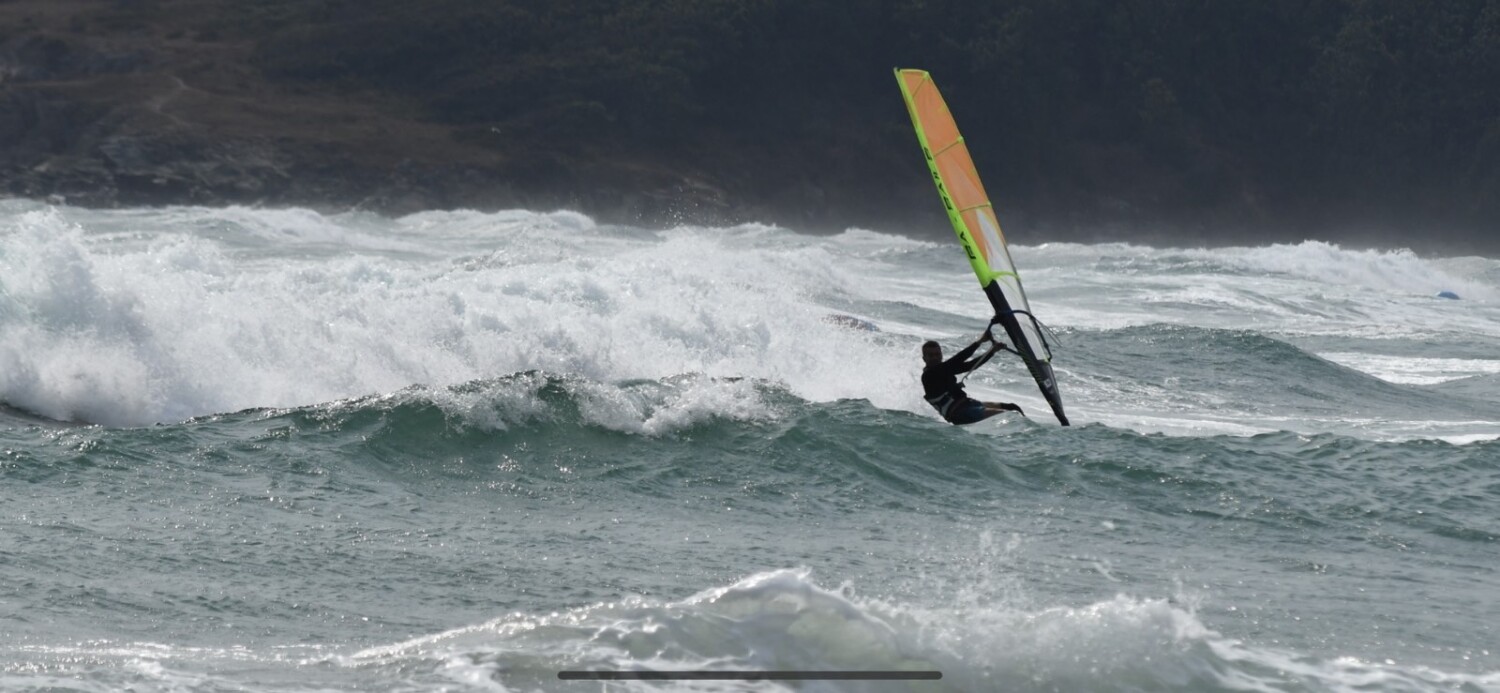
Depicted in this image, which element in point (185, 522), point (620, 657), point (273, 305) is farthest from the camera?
point (273, 305)

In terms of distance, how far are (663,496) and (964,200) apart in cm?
315

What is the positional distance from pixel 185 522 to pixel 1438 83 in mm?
63506

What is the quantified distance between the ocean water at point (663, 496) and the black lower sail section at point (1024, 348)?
39.8 inches

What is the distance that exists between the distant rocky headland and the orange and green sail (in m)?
38.8

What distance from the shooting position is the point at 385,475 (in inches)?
455

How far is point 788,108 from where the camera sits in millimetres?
59688

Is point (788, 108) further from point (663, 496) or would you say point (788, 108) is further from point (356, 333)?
point (663, 496)

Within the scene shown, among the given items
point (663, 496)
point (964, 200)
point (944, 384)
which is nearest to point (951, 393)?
point (944, 384)

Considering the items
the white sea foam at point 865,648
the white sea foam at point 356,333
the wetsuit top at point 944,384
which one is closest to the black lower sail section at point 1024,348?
the wetsuit top at point 944,384

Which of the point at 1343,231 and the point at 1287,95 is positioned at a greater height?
the point at 1287,95

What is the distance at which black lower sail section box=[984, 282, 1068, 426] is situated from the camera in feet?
28.0

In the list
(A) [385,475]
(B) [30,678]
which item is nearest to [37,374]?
(A) [385,475]

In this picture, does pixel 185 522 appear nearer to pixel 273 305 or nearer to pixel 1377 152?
pixel 273 305

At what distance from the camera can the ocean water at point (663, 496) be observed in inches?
309
